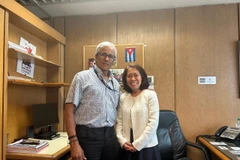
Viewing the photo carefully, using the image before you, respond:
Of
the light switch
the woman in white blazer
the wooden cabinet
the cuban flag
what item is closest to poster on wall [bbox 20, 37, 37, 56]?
the wooden cabinet

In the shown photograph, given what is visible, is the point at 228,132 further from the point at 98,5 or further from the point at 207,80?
the point at 98,5

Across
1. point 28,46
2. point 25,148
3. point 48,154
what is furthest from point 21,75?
point 48,154

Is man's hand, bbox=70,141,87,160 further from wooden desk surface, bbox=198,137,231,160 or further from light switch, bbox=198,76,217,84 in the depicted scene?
light switch, bbox=198,76,217,84

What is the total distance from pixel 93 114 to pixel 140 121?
0.37 metres

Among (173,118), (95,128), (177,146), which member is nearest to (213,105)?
(173,118)

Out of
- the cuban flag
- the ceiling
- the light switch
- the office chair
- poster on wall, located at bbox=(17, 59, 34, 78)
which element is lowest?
the office chair

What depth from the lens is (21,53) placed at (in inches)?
75.2

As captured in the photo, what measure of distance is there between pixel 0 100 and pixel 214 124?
2360 mm

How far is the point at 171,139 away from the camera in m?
2.34

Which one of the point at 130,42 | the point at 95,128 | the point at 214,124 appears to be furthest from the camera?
the point at 130,42

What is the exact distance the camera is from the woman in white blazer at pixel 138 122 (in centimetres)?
153

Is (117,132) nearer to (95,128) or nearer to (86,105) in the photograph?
(95,128)

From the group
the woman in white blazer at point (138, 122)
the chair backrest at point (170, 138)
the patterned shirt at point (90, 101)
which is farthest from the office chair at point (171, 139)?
the patterned shirt at point (90, 101)

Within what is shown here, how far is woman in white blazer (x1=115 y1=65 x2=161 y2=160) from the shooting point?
5.03 feet
